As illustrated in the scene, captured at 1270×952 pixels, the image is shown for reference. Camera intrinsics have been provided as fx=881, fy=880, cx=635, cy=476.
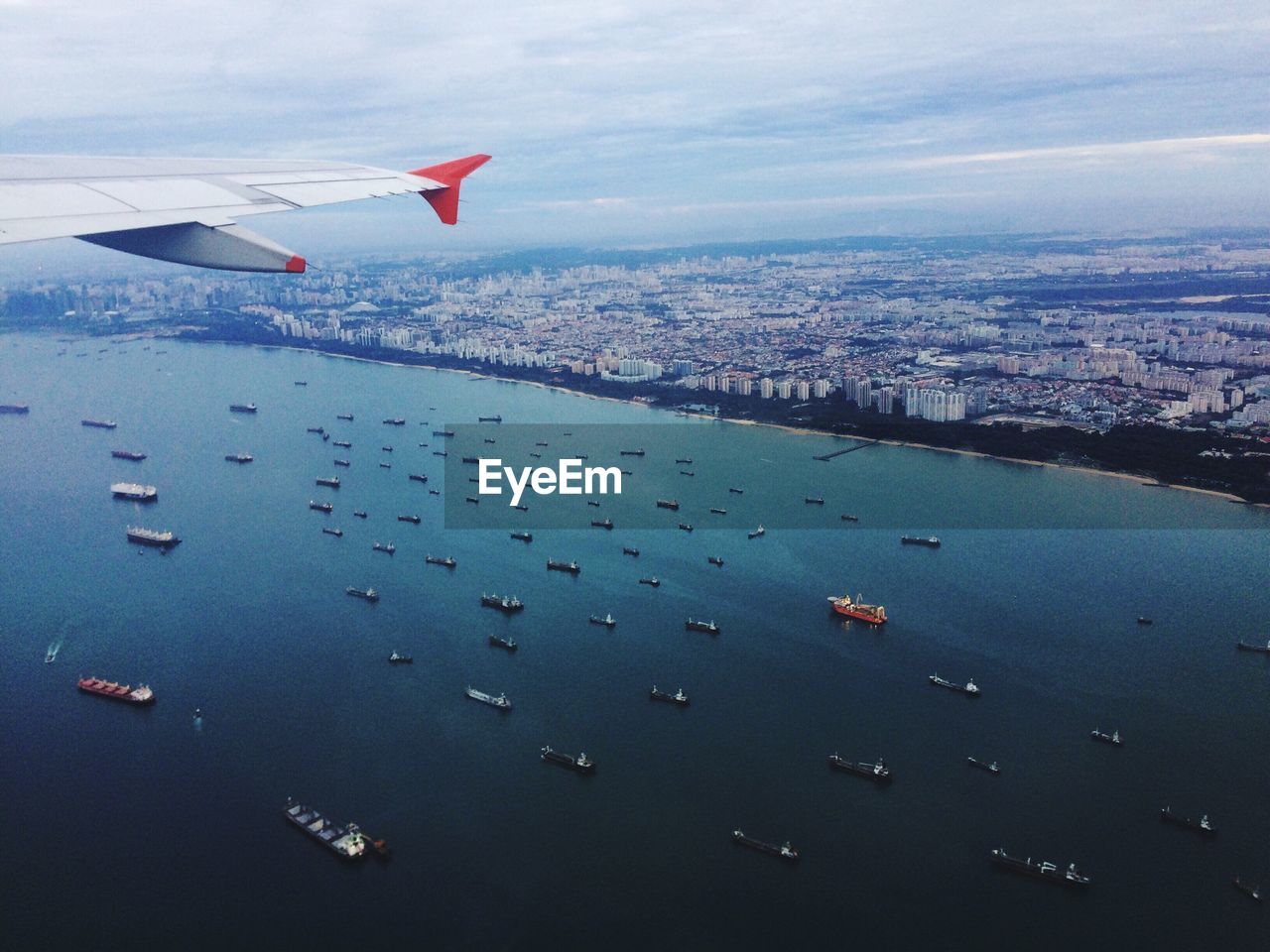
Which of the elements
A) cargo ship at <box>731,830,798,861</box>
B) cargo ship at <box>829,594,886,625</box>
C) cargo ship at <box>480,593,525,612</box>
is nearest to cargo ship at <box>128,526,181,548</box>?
cargo ship at <box>480,593,525,612</box>

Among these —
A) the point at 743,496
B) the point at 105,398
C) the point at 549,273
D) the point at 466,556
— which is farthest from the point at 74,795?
the point at 549,273

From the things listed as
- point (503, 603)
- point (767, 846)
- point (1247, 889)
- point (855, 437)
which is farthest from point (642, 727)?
point (855, 437)

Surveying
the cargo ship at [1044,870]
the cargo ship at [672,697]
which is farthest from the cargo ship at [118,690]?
the cargo ship at [1044,870]

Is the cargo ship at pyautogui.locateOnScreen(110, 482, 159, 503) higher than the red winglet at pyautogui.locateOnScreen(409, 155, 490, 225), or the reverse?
the red winglet at pyautogui.locateOnScreen(409, 155, 490, 225)

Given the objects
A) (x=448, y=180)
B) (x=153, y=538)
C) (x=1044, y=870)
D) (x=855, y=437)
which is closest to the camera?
(x=448, y=180)

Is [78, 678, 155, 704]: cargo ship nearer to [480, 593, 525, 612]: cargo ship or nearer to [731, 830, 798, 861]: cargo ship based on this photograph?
[480, 593, 525, 612]: cargo ship

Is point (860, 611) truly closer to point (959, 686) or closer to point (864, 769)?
point (959, 686)
